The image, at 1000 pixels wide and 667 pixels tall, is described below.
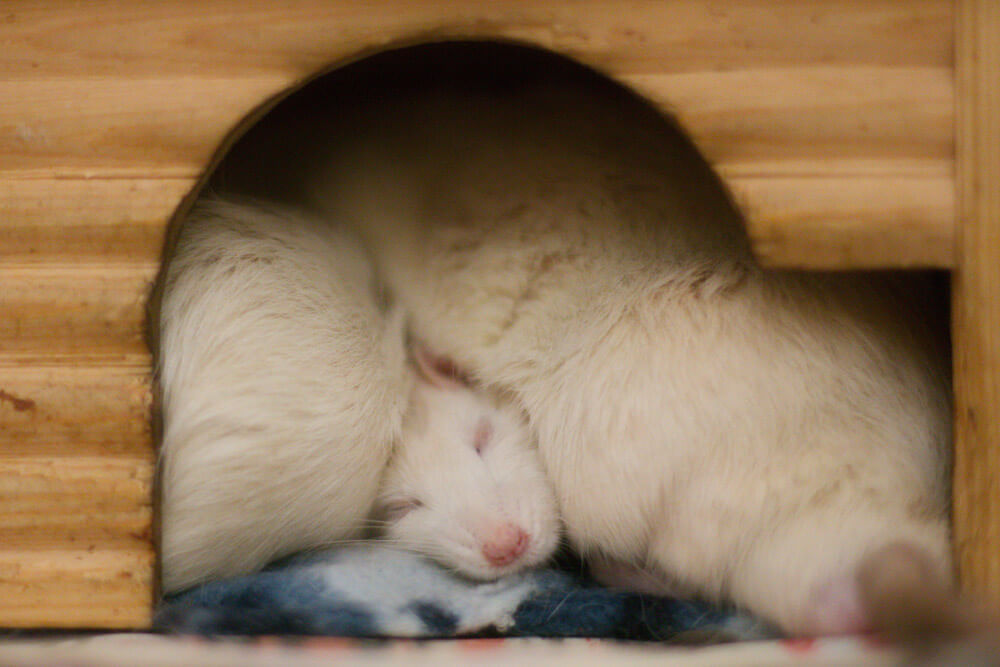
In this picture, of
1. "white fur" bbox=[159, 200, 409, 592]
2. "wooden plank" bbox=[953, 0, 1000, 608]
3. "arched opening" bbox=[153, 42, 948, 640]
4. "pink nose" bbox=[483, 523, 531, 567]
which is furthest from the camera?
"arched opening" bbox=[153, 42, 948, 640]

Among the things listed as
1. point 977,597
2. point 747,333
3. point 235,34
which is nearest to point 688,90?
point 747,333

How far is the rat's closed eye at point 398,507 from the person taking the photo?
106 centimetres

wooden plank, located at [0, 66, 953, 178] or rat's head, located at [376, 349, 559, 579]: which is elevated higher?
wooden plank, located at [0, 66, 953, 178]

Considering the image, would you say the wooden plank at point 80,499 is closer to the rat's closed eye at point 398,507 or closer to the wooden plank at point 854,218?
the rat's closed eye at point 398,507

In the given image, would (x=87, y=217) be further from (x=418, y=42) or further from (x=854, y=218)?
(x=854, y=218)

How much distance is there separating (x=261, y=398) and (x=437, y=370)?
0.26m

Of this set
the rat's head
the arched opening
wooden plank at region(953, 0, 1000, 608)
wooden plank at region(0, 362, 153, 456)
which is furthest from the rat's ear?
wooden plank at region(953, 0, 1000, 608)

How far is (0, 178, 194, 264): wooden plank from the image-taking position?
815 mm

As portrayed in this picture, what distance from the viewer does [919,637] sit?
729 millimetres

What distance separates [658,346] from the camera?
36.8 inches

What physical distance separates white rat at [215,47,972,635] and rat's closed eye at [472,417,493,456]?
48mm

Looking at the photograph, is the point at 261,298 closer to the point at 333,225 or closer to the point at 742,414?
the point at 333,225

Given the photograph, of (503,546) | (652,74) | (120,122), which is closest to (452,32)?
(652,74)

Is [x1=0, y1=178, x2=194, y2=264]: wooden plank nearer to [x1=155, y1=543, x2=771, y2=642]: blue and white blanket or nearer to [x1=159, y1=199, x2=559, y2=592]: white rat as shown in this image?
[x1=159, y1=199, x2=559, y2=592]: white rat
